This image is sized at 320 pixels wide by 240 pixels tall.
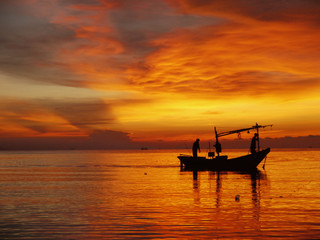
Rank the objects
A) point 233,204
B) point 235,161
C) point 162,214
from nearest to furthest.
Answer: point 162,214 < point 233,204 < point 235,161

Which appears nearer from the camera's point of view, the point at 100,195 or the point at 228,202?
the point at 228,202

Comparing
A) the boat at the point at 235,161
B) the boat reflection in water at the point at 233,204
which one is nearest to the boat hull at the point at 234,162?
the boat at the point at 235,161

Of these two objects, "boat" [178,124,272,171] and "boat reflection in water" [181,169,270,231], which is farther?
"boat" [178,124,272,171]

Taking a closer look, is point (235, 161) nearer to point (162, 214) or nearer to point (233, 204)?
point (233, 204)

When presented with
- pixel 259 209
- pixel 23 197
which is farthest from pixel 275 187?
pixel 23 197

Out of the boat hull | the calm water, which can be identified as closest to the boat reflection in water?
the calm water

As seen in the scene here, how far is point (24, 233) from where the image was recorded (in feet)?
57.1

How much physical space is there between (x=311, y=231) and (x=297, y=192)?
48.7 ft

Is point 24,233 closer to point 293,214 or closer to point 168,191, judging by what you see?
point 293,214

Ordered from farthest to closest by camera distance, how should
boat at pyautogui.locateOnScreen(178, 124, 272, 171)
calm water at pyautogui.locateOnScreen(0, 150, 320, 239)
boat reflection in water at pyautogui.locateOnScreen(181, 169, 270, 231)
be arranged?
1. boat at pyautogui.locateOnScreen(178, 124, 272, 171)
2. boat reflection in water at pyautogui.locateOnScreen(181, 169, 270, 231)
3. calm water at pyautogui.locateOnScreen(0, 150, 320, 239)

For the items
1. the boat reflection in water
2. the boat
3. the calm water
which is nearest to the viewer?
the calm water

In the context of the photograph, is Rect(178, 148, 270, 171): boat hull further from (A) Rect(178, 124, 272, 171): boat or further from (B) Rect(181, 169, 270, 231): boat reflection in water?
(B) Rect(181, 169, 270, 231): boat reflection in water

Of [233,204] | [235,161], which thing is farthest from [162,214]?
[235,161]

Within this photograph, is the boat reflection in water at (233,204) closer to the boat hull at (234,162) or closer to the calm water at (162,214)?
the calm water at (162,214)
